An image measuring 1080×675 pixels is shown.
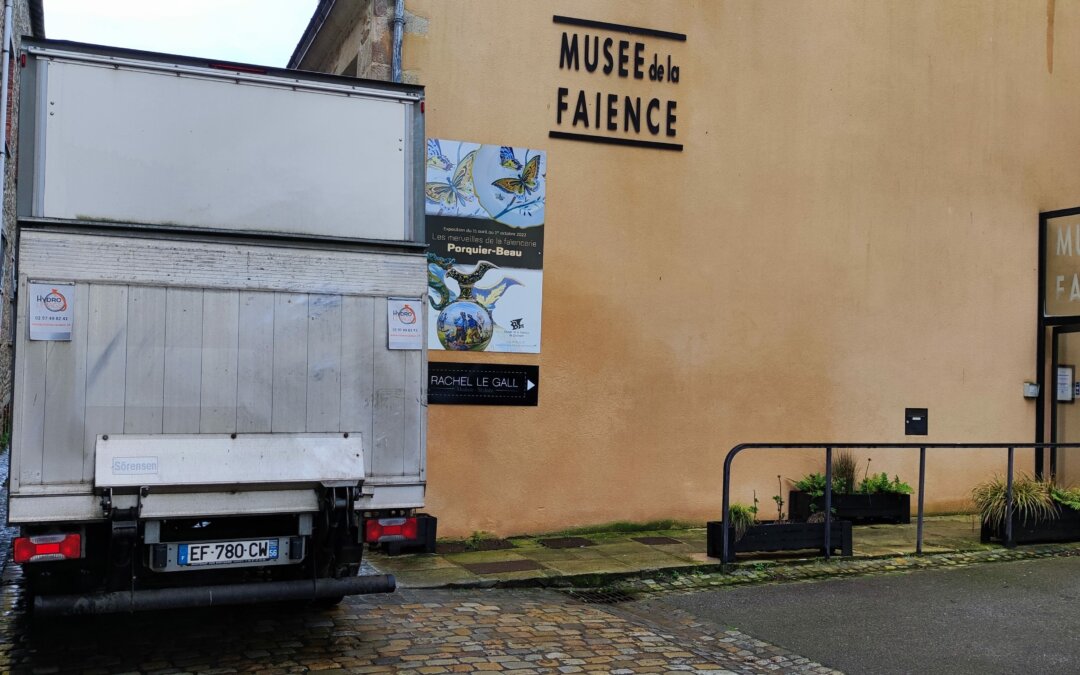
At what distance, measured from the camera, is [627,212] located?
33.3ft

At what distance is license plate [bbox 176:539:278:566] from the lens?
5.57 metres

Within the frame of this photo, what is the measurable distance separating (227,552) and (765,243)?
22.0 ft

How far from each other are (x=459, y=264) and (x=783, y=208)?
3.45 m

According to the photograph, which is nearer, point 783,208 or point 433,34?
point 433,34

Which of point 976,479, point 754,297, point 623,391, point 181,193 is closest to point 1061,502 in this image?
point 976,479

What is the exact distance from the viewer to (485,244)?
31.7ft

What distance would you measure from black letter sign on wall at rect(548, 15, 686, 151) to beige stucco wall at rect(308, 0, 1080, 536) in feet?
0.31

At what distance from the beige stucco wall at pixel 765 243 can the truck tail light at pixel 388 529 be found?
3.31 m

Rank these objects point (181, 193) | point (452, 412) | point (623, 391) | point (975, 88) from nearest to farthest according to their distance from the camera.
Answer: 1. point (181, 193)
2. point (452, 412)
3. point (623, 391)
4. point (975, 88)

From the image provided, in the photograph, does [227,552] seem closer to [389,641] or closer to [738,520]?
[389,641]

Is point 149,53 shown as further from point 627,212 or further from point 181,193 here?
point 627,212

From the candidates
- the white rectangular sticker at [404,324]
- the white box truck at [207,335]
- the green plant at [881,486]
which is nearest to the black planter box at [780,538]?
the green plant at [881,486]

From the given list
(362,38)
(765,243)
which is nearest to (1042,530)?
(765,243)

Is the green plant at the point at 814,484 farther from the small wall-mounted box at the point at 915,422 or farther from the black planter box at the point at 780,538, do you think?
the black planter box at the point at 780,538
